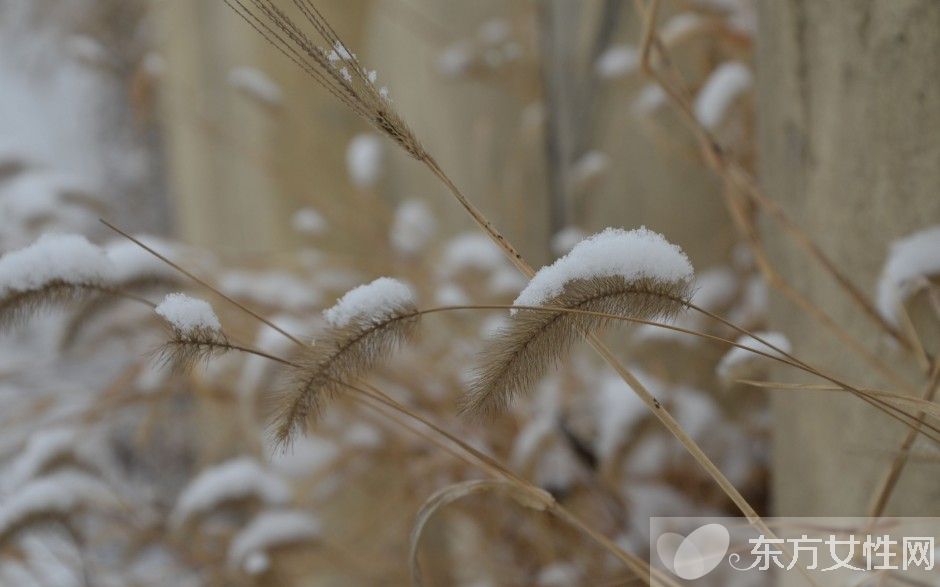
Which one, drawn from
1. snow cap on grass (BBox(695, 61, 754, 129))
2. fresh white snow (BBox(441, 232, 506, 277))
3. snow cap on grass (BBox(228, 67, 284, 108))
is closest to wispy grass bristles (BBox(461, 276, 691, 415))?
snow cap on grass (BBox(695, 61, 754, 129))

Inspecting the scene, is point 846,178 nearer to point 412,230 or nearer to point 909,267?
point 909,267

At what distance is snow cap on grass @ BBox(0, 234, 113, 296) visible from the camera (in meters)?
0.31

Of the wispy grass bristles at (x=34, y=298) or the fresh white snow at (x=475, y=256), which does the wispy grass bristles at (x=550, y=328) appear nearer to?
the wispy grass bristles at (x=34, y=298)

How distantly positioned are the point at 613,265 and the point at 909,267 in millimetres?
227

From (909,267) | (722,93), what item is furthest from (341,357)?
(722,93)

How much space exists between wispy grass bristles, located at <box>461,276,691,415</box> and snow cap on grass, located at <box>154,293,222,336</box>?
80 millimetres

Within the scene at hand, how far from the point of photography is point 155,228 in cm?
272

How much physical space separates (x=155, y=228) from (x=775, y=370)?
2409 millimetres

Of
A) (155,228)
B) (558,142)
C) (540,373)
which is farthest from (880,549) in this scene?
(155,228)

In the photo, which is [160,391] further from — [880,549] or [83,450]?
[880,549]

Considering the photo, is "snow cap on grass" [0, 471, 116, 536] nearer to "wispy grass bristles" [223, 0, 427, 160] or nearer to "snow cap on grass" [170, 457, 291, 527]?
"snow cap on grass" [170, 457, 291, 527]

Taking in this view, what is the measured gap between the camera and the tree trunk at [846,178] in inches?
17.6

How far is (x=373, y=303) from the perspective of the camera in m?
0.27

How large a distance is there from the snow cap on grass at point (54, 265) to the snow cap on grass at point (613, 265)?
0.55ft
